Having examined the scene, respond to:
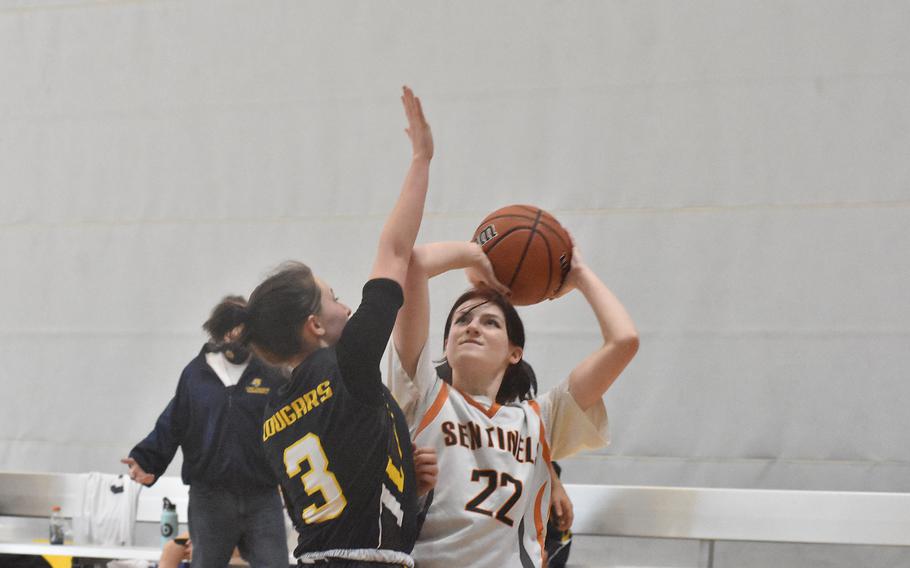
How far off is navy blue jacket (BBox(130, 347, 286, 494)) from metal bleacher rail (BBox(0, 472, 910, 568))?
0.67 meters

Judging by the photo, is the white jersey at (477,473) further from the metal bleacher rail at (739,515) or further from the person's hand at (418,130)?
the metal bleacher rail at (739,515)

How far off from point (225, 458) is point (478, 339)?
1.91 metres

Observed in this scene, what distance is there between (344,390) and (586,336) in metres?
2.89

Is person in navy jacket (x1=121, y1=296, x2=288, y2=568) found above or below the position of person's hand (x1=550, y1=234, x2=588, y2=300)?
below

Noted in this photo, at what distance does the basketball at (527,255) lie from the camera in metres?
2.23

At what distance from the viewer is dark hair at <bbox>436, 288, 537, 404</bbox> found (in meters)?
2.14

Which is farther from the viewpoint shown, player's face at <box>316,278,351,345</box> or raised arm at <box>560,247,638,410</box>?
raised arm at <box>560,247,638,410</box>

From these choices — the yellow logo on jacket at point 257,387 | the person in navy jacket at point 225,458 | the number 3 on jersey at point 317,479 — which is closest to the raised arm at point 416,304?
the number 3 on jersey at point 317,479

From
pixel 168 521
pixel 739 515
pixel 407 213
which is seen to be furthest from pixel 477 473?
pixel 168 521

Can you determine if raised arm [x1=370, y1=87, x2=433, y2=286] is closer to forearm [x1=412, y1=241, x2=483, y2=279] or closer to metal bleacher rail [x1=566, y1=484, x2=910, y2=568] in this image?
forearm [x1=412, y1=241, x2=483, y2=279]

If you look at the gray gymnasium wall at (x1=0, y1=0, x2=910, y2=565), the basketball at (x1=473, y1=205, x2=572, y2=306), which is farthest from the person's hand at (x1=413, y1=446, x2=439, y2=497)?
the gray gymnasium wall at (x1=0, y1=0, x2=910, y2=565)

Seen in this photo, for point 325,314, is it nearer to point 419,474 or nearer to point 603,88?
point 419,474

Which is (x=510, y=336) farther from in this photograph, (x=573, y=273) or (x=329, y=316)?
(x=329, y=316)

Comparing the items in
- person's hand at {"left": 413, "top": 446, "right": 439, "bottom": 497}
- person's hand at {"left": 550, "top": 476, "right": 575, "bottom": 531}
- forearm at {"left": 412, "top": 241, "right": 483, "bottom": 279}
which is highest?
forearm at {"left": 412, "top": 241, "right": 483, "bottom": 279}
